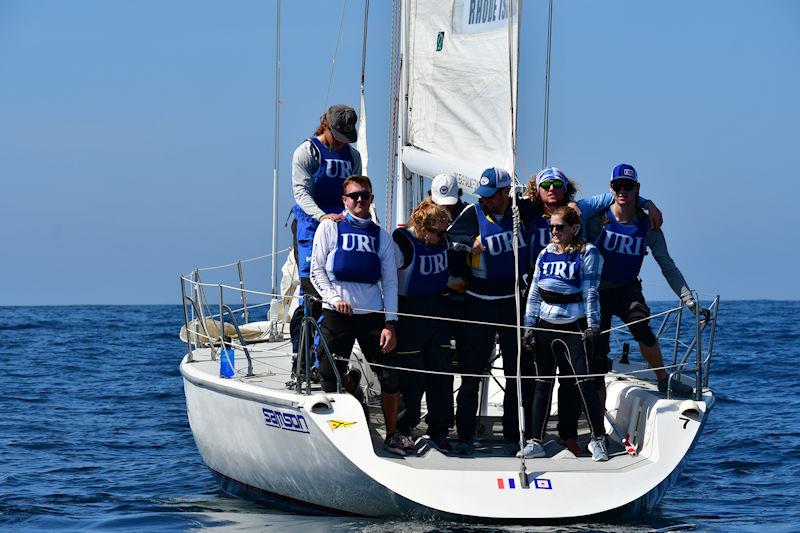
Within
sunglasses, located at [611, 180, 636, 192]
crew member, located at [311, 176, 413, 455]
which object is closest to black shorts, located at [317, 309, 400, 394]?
crew member, located at [311, 176, 413, 455]

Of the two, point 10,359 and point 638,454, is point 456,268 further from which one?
point 10,359

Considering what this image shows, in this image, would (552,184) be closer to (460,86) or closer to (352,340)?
(352,340)

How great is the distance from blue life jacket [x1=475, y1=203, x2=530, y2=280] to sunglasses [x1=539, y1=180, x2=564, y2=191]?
0.85ft

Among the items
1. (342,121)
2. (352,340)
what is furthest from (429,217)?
(342,121)

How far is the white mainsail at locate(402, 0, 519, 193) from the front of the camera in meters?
7.96

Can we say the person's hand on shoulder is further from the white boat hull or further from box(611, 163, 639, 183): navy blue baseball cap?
box(611, 163, 639, 183): navy blue baseball cap

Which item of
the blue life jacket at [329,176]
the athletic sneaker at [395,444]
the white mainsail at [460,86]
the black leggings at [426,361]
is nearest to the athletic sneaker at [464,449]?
the black leggings at [426,361]

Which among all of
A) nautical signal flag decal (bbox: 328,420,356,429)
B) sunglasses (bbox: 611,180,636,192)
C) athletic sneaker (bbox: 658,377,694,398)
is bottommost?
nautical signal flag decal (bbox: 328,420,356,429)

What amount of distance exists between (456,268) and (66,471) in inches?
166

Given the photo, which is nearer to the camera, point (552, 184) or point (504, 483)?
point (504, 483)

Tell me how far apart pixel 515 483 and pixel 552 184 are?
174cm

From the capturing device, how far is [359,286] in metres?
6.57

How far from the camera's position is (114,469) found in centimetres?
945

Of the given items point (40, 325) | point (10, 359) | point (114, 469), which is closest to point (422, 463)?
point (114, 469)
